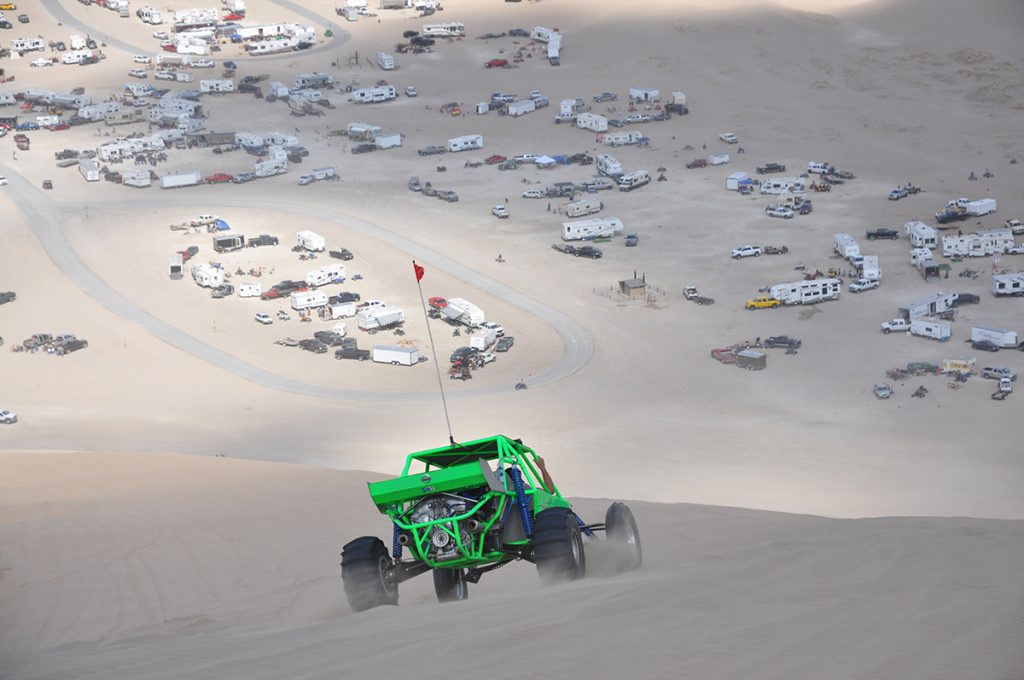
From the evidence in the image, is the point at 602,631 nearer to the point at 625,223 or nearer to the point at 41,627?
the point at 41,627

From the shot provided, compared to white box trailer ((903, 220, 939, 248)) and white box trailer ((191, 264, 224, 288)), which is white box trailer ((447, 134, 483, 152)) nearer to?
white box trailer ((191, 264, 224, 288))

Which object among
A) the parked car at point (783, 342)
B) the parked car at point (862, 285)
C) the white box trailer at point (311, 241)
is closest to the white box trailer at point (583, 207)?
A: the white box trailer at point (311, 241)

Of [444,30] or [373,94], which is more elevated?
[444,30]

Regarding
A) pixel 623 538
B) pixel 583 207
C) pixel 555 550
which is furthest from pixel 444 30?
pixel 555 550

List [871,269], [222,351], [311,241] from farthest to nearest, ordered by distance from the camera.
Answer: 1. [311,241]
2. [871,269]
3. [222,351]

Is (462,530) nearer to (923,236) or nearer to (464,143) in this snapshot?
(923,236)

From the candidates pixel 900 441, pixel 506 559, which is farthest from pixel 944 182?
pixel 506 559

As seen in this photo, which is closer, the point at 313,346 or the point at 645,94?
the point at 313,346
